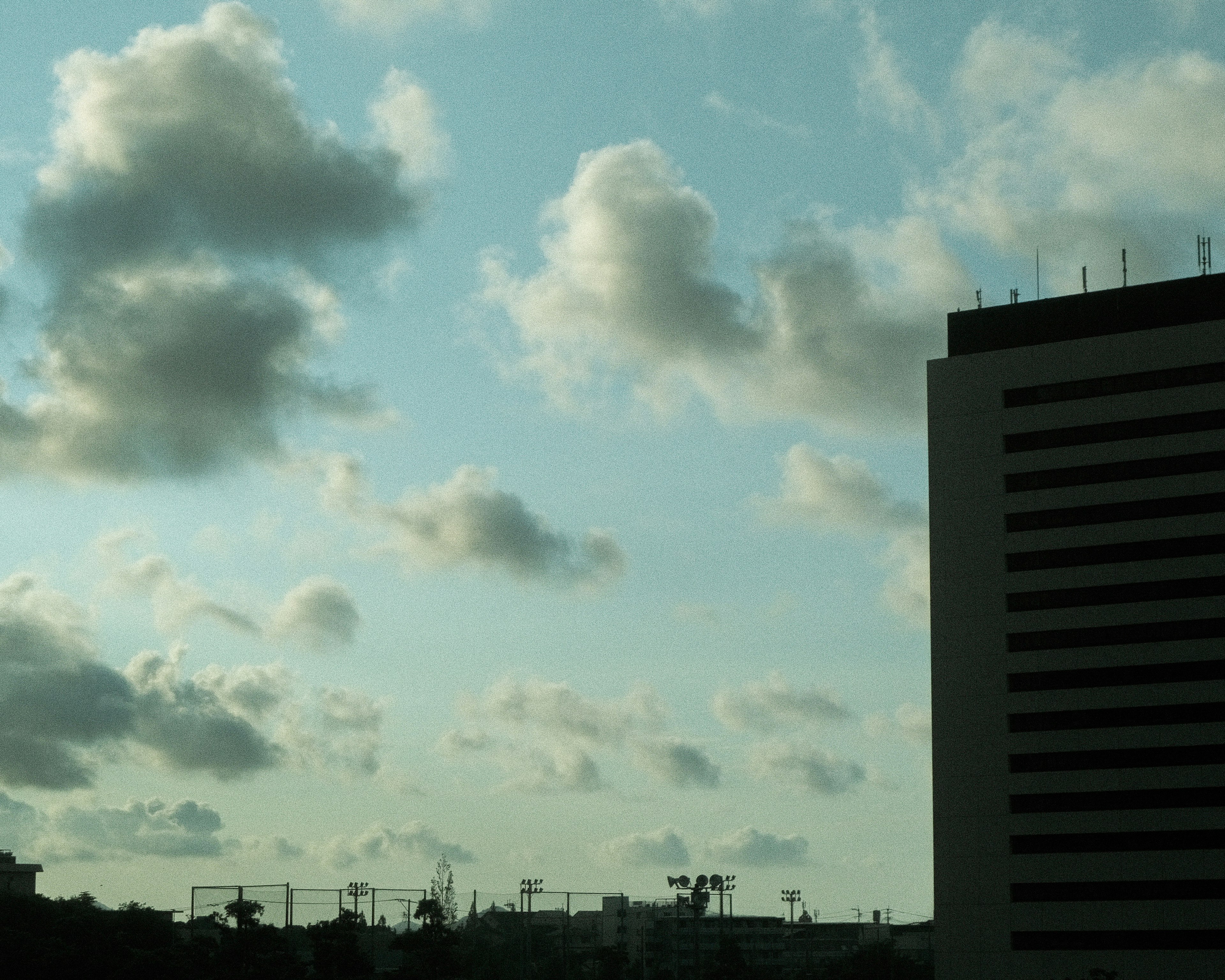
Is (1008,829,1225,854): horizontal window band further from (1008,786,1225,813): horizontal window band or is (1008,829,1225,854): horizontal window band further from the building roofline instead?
the building roofline

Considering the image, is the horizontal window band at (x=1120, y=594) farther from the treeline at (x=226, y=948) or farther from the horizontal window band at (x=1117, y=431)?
the treeline at (x=226, y=948)

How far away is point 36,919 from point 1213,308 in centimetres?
13007

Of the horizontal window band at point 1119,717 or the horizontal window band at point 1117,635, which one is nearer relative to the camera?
the horizontal window band at point 1119,717

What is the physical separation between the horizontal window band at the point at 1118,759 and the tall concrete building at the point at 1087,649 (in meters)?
0.16

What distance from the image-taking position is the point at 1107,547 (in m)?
142

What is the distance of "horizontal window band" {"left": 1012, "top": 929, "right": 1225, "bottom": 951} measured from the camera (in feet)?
441

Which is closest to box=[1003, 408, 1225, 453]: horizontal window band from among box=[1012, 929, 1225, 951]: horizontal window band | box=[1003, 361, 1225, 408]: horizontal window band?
box=[1003, 361, 1225, 408]: horizontal window band

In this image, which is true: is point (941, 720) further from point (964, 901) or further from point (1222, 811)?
point (1222, 811)

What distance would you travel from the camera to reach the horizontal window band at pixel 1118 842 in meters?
135

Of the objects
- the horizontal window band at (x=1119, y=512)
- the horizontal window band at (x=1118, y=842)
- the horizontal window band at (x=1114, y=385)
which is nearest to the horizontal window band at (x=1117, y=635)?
the horizontal window band at (x=1119, y=512)

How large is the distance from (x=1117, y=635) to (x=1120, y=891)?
2289 centimetres

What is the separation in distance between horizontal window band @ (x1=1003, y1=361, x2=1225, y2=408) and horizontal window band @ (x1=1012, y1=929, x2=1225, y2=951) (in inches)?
1924

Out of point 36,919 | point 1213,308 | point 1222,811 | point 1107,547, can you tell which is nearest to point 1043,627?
point 1107,547

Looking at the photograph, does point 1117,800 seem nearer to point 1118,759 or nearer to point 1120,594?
point 1118,759
